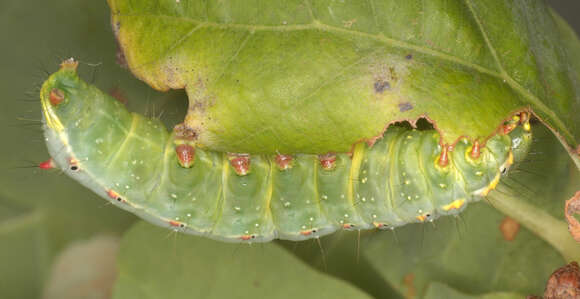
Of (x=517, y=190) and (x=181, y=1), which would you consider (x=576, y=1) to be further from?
(x=181, y=1)

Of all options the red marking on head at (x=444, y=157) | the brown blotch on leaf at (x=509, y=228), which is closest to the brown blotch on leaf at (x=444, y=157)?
the red marking on head at (x=444, y=157)

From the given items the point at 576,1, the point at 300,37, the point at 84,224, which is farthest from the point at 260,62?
the point at 576,1

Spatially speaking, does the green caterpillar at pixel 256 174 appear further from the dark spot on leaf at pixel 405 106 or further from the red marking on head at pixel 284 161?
the dark spot on leaf at pixel 405 106

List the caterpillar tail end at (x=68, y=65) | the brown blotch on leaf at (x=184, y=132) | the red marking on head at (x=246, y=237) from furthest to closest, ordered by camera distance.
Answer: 1. the red marking on head at (x=246, y=237)
2. the caterpillar tail end at (x=68, y=65)
3. the brown blotch on leaf at (x=184, y=132)

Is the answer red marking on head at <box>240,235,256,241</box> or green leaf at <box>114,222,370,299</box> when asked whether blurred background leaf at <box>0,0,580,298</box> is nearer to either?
green leaf at <box>114,222,370,299</box>

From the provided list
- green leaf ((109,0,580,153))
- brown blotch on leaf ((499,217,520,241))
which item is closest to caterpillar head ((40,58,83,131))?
green leaf ((109,0,580,153))

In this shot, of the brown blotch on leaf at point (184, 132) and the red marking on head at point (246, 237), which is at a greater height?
the brown blotch on leaf at point (184, 132)

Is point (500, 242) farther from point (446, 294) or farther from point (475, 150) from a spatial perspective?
point (475, 150)
